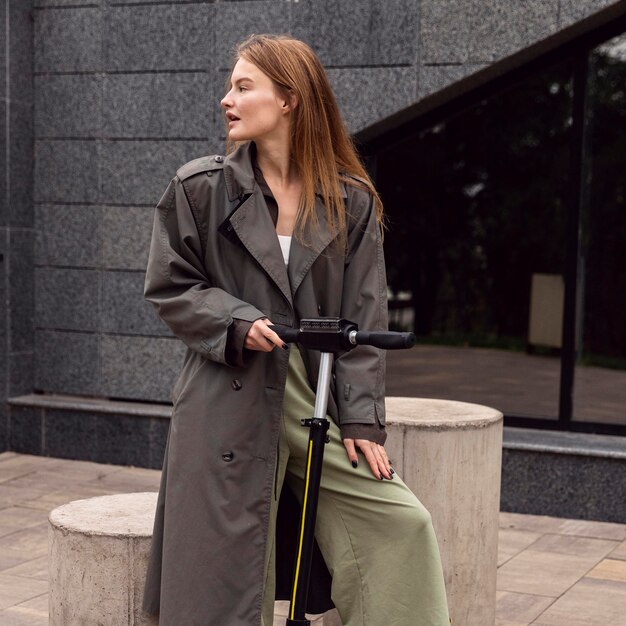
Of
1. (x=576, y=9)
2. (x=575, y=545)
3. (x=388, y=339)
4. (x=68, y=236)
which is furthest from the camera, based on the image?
(x=68, y=236)

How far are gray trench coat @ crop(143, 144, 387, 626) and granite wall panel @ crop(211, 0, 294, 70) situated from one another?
408 centimetres

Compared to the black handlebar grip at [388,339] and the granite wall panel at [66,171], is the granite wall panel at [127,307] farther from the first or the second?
the black handlebar grip at [388,339]

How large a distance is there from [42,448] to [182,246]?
4.94 meters

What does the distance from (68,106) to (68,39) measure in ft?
1.44

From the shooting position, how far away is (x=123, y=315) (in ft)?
24.7

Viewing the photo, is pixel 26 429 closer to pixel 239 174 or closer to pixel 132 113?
pixel 132 113

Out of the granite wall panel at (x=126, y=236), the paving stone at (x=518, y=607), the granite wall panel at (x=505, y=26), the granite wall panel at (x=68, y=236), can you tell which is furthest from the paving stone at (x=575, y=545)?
the granite wall panel at (x=68, y=236)

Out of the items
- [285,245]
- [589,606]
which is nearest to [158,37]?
[589,606]

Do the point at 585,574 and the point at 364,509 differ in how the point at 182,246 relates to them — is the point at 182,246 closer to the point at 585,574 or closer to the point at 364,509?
the point at 364,509

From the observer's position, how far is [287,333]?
288 cm

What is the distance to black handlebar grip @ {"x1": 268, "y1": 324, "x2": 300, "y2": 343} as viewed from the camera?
2.86m

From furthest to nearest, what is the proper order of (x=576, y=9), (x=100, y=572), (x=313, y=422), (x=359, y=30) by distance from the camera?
(x=359, y=30)
(x=576, y=9)
(x=100, y=572)
(x=313, y=422)

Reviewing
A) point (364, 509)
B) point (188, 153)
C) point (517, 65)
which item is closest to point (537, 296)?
point (517, 65)

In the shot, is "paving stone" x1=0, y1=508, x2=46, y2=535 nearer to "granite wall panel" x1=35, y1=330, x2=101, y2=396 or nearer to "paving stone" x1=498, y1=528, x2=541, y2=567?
"granite wall panel" x1=35, y1=330, x2=101, y2=396
